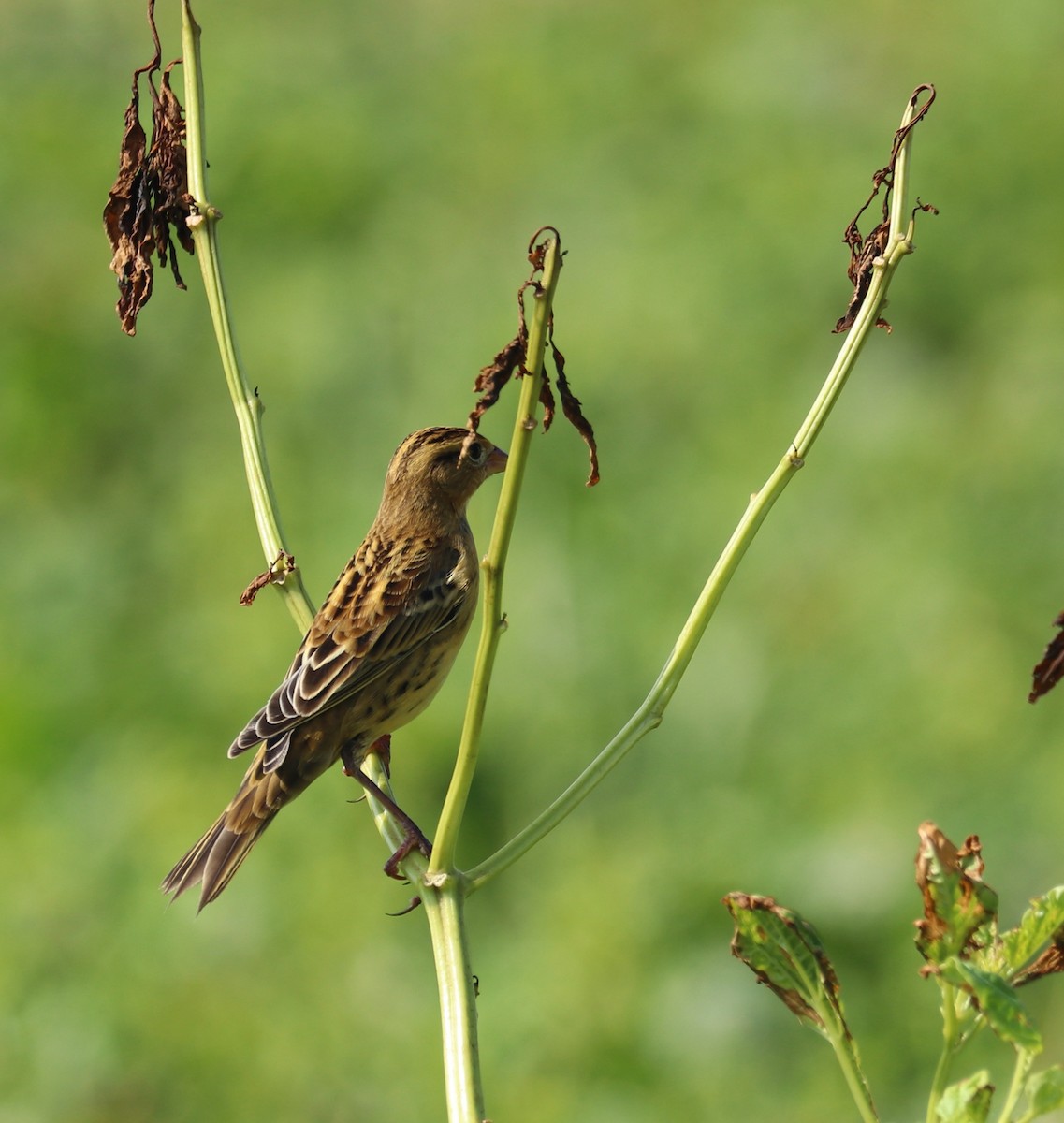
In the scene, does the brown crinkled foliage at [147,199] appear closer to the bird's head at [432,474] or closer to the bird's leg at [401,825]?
the bird's leg at [401,825]

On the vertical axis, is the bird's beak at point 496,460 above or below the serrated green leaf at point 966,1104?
above

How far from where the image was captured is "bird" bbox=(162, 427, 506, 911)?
3709mm

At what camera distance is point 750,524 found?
2162 mm

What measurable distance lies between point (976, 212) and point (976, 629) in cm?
291

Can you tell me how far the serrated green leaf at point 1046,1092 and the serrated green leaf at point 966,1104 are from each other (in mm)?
53

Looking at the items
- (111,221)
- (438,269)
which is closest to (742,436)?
(438,269)

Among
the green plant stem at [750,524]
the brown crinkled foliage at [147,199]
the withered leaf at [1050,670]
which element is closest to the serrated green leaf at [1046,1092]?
the withered leaf at [1050,670]

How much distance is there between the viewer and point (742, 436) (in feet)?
26.4

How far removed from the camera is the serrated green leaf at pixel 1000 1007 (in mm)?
1600

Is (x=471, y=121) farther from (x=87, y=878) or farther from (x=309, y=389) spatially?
(x=87, y=878)

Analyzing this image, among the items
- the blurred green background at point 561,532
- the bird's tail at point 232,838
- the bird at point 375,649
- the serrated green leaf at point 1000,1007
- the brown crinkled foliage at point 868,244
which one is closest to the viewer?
the serrated green leaf at point 1000,1007

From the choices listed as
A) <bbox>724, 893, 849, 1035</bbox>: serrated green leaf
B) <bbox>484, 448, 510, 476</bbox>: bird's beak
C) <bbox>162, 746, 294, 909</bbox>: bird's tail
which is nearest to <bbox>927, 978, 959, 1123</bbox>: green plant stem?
<bbox>724, 893, 849, 1035</bbox>: serrated green leaf

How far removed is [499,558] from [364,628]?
A: 2.32 meters

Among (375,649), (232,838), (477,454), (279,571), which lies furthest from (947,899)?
(477,454)
